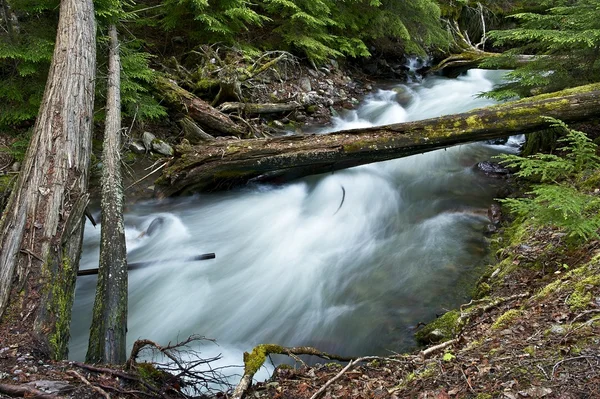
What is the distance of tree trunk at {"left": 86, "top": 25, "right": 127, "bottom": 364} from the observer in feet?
9.43

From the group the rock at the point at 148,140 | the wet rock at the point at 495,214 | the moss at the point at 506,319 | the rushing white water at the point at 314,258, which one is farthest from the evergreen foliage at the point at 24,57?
the wet rock at the point at 495,214

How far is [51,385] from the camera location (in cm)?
201

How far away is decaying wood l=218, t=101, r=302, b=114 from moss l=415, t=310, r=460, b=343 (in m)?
5.56

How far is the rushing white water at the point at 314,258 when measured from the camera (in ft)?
14.1

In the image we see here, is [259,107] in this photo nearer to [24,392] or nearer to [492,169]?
[492,169]

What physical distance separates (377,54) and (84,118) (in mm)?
10224

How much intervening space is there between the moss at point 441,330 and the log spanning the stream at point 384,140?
2535mm

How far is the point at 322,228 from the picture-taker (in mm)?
5977

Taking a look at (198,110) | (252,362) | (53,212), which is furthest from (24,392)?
(198,110)

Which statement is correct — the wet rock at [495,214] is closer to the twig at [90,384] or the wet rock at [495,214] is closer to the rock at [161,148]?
the twig at [90,384]

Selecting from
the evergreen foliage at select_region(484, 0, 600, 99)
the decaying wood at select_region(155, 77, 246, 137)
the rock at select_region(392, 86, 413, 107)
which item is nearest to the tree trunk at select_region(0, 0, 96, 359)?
the decaying wood at select_region(155, 77, 246, 137)

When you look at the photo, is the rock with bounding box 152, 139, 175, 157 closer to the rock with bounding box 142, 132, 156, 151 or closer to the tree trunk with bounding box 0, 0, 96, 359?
the rock with bounding box 142, 132, 156, 151

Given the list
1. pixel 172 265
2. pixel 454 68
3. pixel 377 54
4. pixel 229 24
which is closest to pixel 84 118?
pixel 172 265

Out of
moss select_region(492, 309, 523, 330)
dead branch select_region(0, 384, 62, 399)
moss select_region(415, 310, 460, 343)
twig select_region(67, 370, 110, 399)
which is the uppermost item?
dead branch select_region(0, 384, 62, 399)
